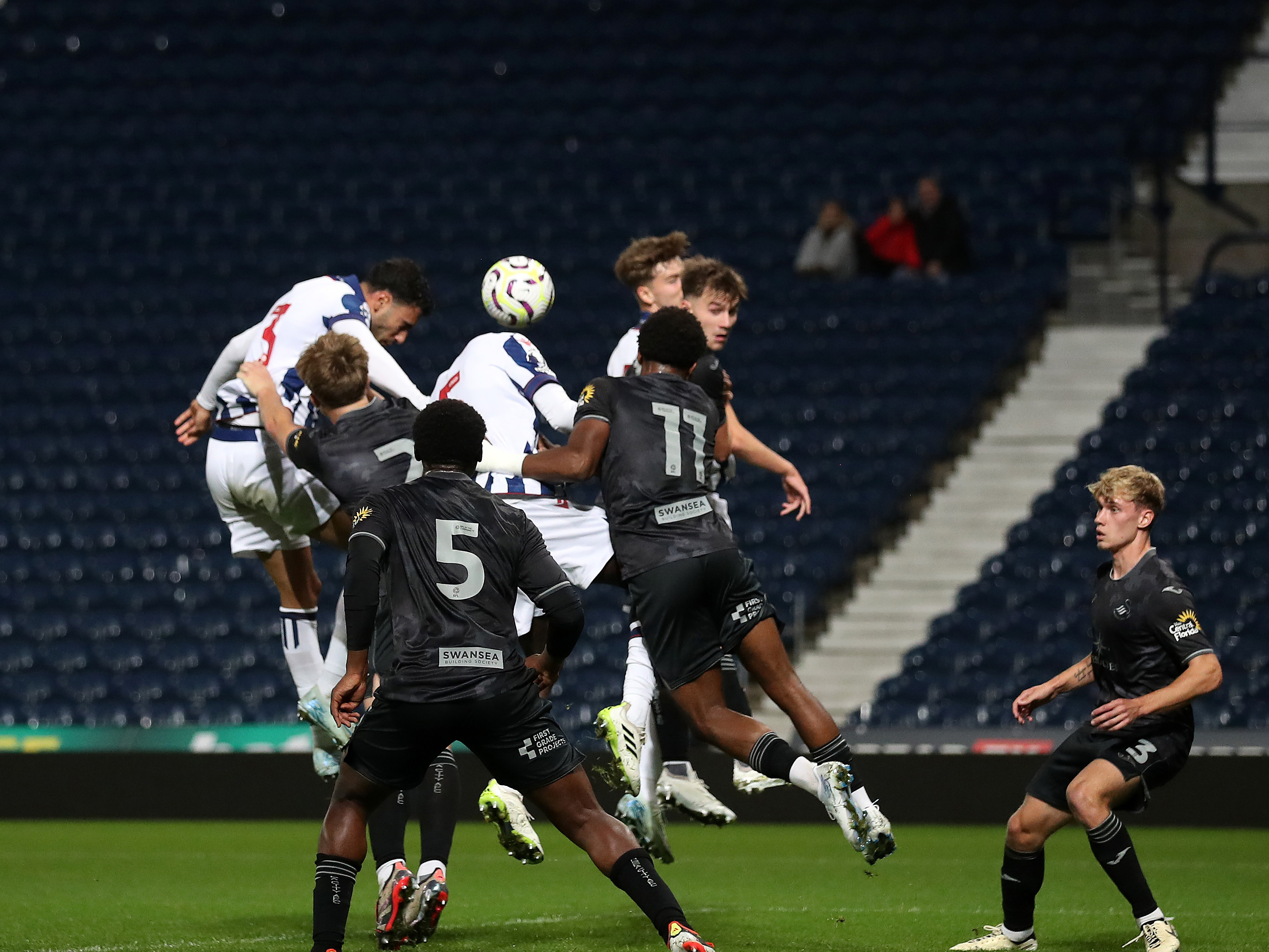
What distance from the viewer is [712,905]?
7582mm

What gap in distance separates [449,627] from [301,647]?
3057mm

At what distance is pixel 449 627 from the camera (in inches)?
213

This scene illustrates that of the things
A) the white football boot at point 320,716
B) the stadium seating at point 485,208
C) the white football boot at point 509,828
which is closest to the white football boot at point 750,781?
the white football boot at point 509,828

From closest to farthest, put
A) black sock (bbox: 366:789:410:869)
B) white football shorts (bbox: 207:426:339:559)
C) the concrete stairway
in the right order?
black sock (bbox: 366:789:410:869), white football shorts (bbox: 207:426:339:559), the concrete stairway

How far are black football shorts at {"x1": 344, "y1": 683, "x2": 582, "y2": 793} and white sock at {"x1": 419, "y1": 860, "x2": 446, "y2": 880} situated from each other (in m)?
0.99

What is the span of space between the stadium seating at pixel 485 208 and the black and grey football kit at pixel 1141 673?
255 inches

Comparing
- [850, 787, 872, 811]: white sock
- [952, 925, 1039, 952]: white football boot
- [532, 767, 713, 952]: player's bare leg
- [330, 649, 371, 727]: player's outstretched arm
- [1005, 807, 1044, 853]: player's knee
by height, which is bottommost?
[952, 925, 1039, 952]: white football boot

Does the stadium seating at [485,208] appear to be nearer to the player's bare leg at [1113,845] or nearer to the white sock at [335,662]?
the white sock at [335,662]

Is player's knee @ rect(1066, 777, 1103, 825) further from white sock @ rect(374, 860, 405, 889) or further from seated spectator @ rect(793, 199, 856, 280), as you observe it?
seated spectator @ rect(793, 199, 856, 280)

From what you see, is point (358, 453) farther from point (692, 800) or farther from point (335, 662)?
point (692, 800)

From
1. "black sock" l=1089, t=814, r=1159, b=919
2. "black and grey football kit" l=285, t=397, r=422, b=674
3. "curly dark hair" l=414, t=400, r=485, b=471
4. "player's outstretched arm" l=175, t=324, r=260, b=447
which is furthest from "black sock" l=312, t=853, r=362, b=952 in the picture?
"player's outstretched arm" l=175, t=324, r=260, b=447

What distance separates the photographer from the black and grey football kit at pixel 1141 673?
616cm

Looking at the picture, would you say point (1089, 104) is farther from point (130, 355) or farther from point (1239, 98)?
point (130, 355)

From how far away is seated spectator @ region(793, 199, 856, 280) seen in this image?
16.1m
